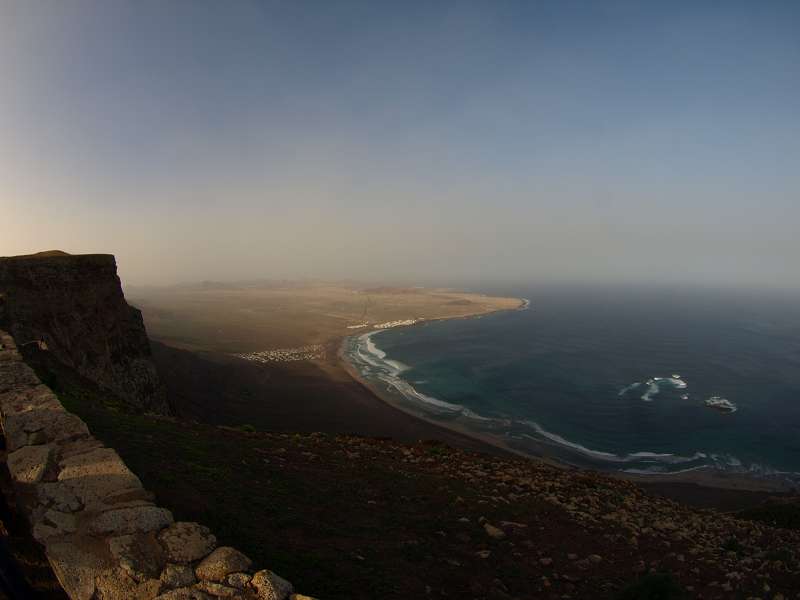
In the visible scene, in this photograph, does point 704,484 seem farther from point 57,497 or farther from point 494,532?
point 57,497

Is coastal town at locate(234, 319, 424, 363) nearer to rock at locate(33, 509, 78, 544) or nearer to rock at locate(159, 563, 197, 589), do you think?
rock at locate(33, 509, 78, 544)

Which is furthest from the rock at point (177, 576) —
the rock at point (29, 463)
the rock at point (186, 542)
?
the rock at point (29, 463)

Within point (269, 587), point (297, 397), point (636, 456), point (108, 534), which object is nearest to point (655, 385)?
point (636, 456)

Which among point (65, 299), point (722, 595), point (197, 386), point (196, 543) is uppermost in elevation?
point (65, 299)

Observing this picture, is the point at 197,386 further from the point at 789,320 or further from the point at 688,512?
the point at 789,320

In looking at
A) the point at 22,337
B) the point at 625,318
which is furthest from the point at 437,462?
the point at 625,318

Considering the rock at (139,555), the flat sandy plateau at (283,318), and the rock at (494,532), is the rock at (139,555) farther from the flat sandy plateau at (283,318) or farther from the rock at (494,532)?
the flat sandy plateau at (283,318)
